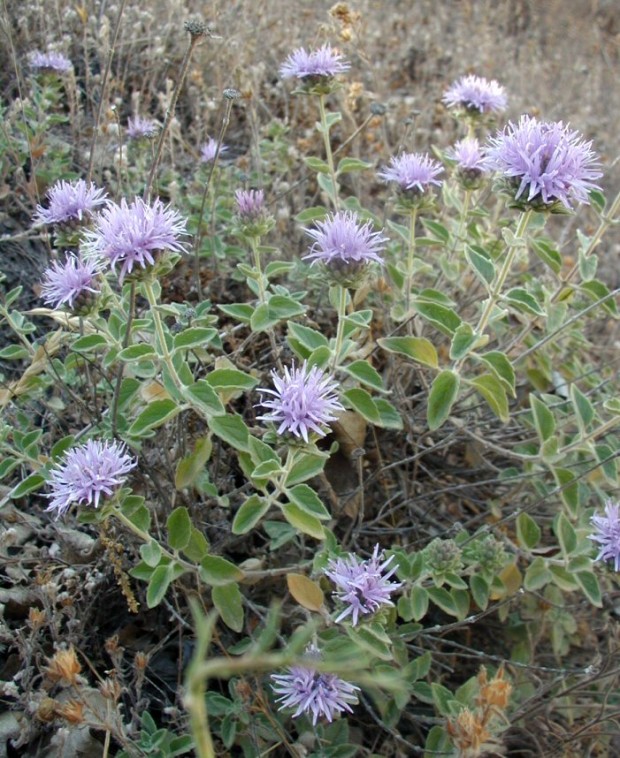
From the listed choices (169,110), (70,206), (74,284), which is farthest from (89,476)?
(169,110)

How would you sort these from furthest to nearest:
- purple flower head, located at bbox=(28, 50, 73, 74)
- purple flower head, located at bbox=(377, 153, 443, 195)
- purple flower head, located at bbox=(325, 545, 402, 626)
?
purple flower head, located at bbox=(28, 50, 73, 74) → purple flower head, located at bbox=(377, 153, 443, 195) → purple flower head, located at bbox=(325, 545, 402, 626)

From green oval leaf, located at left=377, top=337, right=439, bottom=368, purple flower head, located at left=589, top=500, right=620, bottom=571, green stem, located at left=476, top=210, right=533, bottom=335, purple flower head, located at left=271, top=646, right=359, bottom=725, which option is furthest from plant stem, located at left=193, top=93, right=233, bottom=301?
purple flower head, located at left=589, top=500, right=620, bottom=571

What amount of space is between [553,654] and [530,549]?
44 cm

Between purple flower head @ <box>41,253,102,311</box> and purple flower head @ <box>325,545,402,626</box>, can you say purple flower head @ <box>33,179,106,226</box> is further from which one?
purple flower head @ <box>325,545,402,626</box>

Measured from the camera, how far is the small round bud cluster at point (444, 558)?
1.99m

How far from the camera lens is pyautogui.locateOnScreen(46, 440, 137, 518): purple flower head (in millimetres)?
1714

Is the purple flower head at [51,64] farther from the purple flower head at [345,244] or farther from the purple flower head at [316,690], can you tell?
the purple flower head at [316,690]

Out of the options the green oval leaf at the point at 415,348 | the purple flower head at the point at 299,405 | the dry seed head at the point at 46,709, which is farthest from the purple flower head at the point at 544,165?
the dry seed head at the point at 46,709

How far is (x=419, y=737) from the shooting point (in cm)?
226

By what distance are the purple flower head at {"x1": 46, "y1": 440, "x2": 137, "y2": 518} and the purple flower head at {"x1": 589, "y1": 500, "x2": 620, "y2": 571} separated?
4.18 ft

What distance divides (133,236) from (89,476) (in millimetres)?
566

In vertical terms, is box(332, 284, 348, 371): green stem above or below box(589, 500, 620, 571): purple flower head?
above

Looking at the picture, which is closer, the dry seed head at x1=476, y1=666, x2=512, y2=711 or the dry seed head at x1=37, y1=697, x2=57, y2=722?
the dry seed head at x1=476, y1=666, x2=512, y2=711

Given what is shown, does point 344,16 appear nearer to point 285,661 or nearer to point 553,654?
point 553,654
